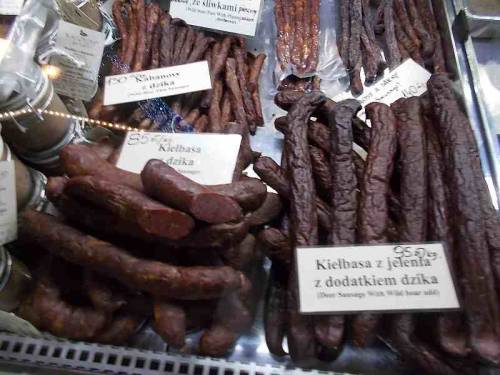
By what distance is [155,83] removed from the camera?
186 cm

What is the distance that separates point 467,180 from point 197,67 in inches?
44.3

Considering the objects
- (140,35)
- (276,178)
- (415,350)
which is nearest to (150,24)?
(140,35)

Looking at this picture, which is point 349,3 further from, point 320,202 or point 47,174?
point 47,174

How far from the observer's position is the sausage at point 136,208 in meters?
1.14

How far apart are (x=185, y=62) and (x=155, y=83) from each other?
282 millimetres

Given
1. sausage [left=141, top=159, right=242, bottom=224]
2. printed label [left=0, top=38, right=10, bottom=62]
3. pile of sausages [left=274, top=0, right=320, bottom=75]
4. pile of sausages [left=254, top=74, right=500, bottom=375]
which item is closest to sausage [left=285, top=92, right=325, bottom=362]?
pile of sausages [left=254, top=74, right=500, bottom=375]

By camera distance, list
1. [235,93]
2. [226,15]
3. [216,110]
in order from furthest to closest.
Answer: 1. [226,15]
2. [235,93]
3. [216,110]

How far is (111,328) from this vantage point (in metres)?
1.33

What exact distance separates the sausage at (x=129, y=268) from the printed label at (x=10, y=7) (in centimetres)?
68

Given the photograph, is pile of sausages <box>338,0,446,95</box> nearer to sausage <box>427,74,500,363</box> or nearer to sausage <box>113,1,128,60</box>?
sausage <box>427,74,500,363</box>

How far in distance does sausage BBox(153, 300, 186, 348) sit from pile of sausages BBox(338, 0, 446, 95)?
1396mm

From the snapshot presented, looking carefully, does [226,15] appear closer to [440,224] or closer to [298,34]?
[298,34]

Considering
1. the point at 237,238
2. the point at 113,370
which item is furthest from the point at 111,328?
the point at 237,238

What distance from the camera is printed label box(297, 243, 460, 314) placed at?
3.87ft
